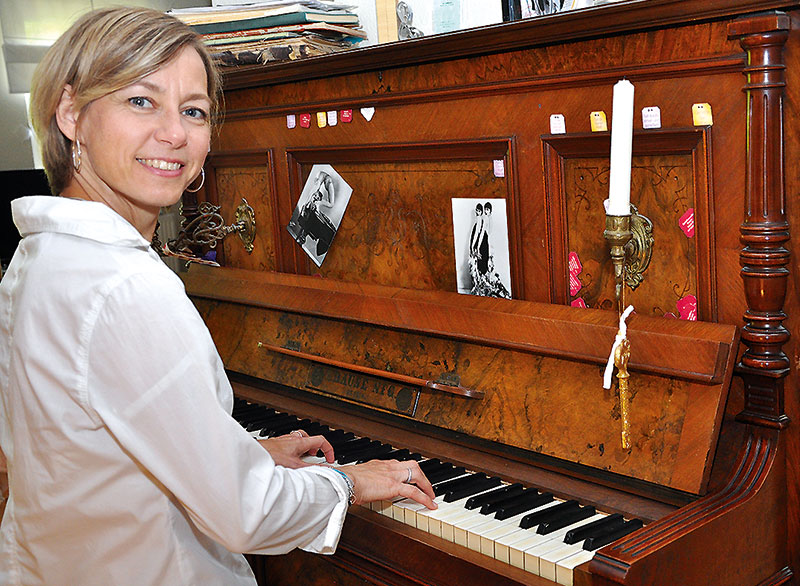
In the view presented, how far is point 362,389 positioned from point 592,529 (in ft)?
2.87

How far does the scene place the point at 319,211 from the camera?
2.59 m

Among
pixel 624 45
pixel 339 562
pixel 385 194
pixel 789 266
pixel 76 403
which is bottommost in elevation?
pixel 339 562

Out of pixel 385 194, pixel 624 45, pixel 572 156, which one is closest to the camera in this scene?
pixel 624 45

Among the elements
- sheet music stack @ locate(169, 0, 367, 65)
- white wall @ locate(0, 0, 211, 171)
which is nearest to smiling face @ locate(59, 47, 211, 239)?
sheet music stack @ locate(169, 0, 367, 65)

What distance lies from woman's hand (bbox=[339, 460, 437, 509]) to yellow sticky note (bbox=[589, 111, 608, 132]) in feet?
2.60

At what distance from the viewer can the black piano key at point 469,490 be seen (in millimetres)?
1794

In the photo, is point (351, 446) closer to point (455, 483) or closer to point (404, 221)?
point (455, 483)

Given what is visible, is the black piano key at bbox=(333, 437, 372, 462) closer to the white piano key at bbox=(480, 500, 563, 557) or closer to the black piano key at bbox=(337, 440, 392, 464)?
the black piano key at bbox=(337, 440, 392, 464)

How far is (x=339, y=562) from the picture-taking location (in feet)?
6.40

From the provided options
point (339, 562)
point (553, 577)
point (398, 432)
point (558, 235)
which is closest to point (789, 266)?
point (558, 235)

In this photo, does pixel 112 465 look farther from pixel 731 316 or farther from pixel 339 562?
pixel 731 316

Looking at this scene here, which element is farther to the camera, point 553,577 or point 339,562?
point 339,562

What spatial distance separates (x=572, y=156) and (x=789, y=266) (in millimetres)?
519

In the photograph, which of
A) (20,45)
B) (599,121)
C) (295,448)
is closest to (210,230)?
(295,448)
